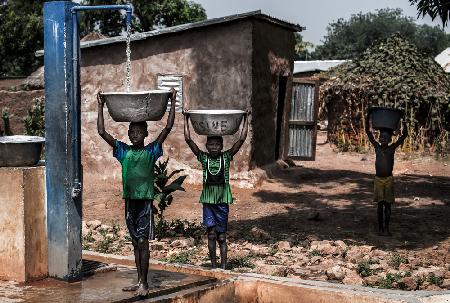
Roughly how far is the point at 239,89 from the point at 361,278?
599 cm

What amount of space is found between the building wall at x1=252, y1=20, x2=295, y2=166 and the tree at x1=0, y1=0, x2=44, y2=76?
20.5 m

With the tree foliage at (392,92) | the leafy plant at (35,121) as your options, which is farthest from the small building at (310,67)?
the leafy plant at (35,121)

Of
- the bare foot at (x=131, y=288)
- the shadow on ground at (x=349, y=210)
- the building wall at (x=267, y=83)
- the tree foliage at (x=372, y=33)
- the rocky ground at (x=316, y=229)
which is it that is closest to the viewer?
the bare foot at (x=131, y=288)

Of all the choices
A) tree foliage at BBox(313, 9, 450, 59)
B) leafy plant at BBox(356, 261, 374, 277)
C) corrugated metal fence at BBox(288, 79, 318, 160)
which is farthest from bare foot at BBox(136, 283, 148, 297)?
tree foliage at BBox(313, 9, 450, 59)

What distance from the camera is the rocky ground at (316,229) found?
6.82 meters

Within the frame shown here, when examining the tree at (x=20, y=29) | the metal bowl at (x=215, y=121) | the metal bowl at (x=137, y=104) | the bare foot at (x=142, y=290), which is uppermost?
the tree at (x=20, y=29)

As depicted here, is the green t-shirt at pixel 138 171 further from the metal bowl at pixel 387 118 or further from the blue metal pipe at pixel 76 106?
A: the metal bowl at pixel 387 118

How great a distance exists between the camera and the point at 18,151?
5520mm

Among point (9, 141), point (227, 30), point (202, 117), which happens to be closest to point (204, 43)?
point (227, 30)

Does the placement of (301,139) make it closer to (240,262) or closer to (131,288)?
(240,262)

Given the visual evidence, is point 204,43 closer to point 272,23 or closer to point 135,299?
point 272,23

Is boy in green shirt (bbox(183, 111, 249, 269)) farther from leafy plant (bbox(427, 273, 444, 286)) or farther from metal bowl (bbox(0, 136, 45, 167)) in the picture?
leafy plant (bbox(427, 273, 444, 286))

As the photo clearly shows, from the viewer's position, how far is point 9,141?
550 cm

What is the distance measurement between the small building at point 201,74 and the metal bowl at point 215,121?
5606mm
